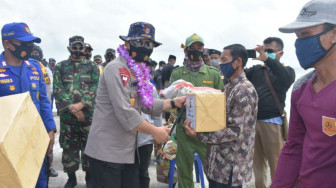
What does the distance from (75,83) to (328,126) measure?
13.0 feet

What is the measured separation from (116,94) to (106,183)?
900mm

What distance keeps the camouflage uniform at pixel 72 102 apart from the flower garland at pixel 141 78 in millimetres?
1869

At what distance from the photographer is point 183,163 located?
153 inches

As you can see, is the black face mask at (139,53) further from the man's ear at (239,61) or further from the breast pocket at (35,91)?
the breast pocket at (35,91)

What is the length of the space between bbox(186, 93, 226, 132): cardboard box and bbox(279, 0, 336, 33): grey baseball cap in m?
0.96

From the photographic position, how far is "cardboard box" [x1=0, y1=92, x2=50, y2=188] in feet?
4.08

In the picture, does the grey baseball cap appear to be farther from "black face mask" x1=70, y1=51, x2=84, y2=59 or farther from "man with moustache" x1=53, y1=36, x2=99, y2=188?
"black face mask" x1=70, y1=51, x2=84, y2=59

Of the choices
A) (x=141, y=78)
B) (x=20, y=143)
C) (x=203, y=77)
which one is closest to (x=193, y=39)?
(x=203, y=77)

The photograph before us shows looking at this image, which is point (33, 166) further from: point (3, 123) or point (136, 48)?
point (136, 48)

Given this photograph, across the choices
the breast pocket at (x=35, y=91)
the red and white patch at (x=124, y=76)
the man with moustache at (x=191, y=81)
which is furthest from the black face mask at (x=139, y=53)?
the man with moustache at (x=191, y=81)

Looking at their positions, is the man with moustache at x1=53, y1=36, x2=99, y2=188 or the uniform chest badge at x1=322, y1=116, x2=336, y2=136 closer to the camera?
Answer: the uniform chest badge at x1=322, y1=116, x2=336, y2=136

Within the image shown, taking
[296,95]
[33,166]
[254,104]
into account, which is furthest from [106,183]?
[296,95]

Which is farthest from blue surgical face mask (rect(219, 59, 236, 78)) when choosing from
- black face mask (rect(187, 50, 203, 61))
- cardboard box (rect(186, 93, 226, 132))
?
black face mask (rect(187, 50, 203, 61))

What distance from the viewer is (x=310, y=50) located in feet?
5.33
